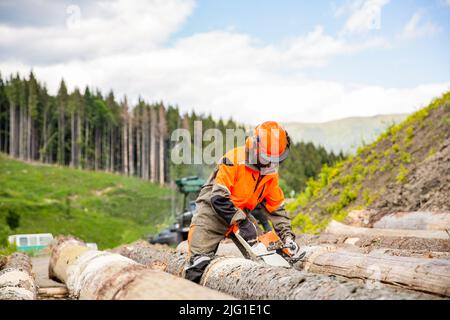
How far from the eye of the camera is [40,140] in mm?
67000

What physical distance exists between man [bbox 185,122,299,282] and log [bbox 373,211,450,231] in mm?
3159

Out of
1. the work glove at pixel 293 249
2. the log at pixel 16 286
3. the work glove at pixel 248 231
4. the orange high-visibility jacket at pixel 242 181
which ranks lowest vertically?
the log at pixel 16 286

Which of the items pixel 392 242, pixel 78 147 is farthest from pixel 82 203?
pixel 392 242

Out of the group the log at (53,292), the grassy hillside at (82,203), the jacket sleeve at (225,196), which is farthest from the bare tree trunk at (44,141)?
the jacket sleeve at (225,196)

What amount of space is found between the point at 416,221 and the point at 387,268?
163 inches

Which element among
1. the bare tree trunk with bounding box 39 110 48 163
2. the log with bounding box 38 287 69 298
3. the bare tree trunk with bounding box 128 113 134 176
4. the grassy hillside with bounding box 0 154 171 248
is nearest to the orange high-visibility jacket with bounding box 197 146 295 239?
the log with bounding box 38 287 69 298

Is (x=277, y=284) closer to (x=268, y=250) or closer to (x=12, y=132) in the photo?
(x=268, y=250)

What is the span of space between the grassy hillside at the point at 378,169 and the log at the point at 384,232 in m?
1.00

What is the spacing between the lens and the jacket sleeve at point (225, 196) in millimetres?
5270

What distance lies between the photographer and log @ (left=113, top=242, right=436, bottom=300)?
3.24 meters

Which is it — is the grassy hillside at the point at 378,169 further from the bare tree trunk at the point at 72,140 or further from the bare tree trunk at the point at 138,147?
the bare tree trunk at the point at 138,147

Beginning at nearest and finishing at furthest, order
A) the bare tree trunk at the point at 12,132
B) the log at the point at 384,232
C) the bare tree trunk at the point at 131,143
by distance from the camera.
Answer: the log at the point at 384,232 → the bare tree trunk at the point at 12,132 → the bare tree trunk at the point at 131,143

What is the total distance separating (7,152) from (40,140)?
466cm

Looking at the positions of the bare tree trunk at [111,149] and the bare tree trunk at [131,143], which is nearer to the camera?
the bare tree trunk at [131,143]
